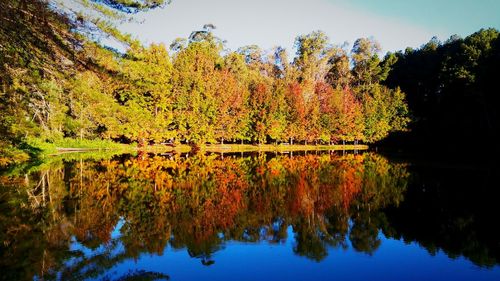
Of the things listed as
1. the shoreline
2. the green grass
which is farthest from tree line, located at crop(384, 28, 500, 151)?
the green grass

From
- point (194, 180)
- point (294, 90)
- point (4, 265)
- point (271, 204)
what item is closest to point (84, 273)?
point (4, 265)

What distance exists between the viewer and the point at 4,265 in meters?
9.07

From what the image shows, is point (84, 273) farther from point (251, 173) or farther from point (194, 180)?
point (251, 173)

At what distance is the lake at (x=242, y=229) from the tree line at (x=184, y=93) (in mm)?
3955

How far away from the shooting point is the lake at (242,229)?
9.58 metres

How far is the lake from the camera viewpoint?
958 cm

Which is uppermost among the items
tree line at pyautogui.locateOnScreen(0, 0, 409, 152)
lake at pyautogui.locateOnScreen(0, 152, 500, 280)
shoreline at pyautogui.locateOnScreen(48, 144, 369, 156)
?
tree line at pyautogui.locateOnScreen(0, 0, 409, 152)

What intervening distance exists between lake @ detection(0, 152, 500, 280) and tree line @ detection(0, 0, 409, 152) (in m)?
3.96

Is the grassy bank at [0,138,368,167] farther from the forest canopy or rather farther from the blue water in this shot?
the blue water

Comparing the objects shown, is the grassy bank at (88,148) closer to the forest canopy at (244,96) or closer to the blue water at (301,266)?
the forest canopy at (244,96)

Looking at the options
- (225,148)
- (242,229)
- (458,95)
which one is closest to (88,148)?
(225,148)

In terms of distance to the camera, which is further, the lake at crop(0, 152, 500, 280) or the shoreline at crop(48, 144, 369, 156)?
the shoreline at crop(48, 144, 369, 156)

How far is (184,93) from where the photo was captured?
163 feet

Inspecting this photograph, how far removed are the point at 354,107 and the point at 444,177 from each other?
36191 millimetres
